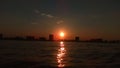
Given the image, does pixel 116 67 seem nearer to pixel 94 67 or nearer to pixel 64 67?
pixel 94 67

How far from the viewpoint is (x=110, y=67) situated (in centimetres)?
3678

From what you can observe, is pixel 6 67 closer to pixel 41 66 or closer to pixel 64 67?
pixel 41 66

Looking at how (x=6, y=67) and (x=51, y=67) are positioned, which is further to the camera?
(x=51, y=67)

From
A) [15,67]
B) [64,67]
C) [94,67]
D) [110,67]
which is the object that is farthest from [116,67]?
[15,67]

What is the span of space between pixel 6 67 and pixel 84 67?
34.1ft

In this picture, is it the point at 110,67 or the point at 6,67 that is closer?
the point at 6,67

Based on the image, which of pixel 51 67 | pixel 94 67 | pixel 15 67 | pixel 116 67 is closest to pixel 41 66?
pixel 51 67

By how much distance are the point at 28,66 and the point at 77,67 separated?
668 centimetres

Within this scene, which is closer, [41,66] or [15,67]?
[15,67]

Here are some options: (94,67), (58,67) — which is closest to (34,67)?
(58,67)

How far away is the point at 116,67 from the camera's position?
36.9 meters

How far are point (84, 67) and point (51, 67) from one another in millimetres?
4550

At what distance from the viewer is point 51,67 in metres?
37.2

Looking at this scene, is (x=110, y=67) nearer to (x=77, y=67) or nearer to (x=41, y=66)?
(x=77, y=67)
